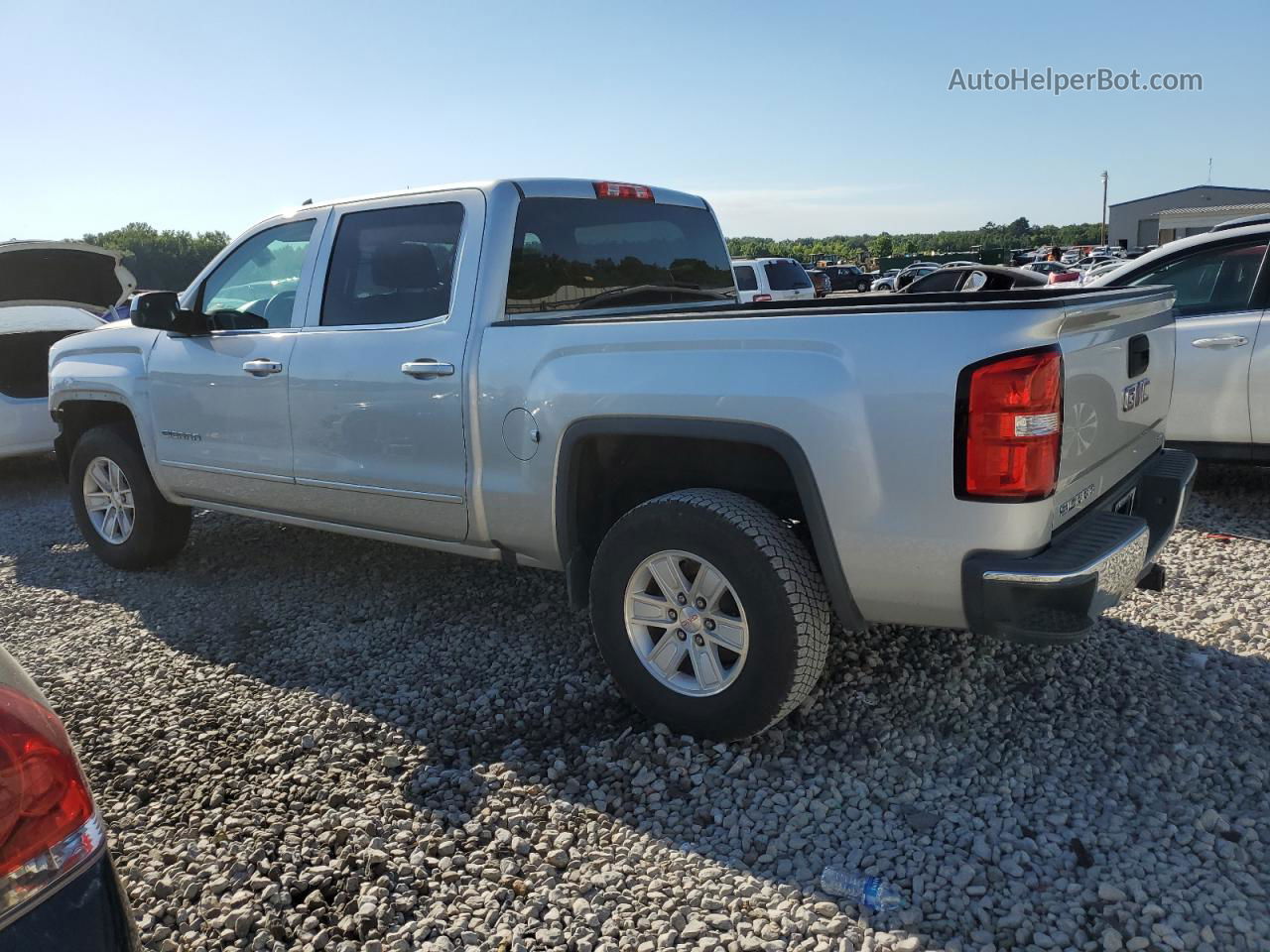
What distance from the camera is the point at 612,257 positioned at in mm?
4309

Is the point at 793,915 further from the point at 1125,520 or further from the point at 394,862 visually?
the point at 1125,520

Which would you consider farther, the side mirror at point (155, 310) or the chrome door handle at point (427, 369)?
the side mirror at point (155, 310)

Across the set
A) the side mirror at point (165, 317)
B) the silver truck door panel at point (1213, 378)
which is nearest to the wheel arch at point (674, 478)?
the side mirror at point (165, 317)

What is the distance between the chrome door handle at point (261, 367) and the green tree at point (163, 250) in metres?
36.0

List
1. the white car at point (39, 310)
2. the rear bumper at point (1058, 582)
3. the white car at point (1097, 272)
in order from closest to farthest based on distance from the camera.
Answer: the rear bumper at point (1058, 582) → the white car at point (1097, 272) → the white car at point (39, 310)

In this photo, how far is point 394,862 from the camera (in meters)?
2.76

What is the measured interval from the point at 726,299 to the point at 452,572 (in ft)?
6.72

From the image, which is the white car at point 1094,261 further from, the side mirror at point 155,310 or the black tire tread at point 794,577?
the black tire tread at point 794,577

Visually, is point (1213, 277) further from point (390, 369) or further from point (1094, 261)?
point (1094, 261)

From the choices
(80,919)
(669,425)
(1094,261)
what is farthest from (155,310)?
(1094,261)

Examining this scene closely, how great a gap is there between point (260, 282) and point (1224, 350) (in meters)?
5.31

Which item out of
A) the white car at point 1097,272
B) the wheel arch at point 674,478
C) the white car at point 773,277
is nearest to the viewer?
the wheel arch at point 674,478

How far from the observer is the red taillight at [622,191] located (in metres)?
4.28

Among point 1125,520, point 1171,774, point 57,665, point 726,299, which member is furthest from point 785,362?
point 57,665
